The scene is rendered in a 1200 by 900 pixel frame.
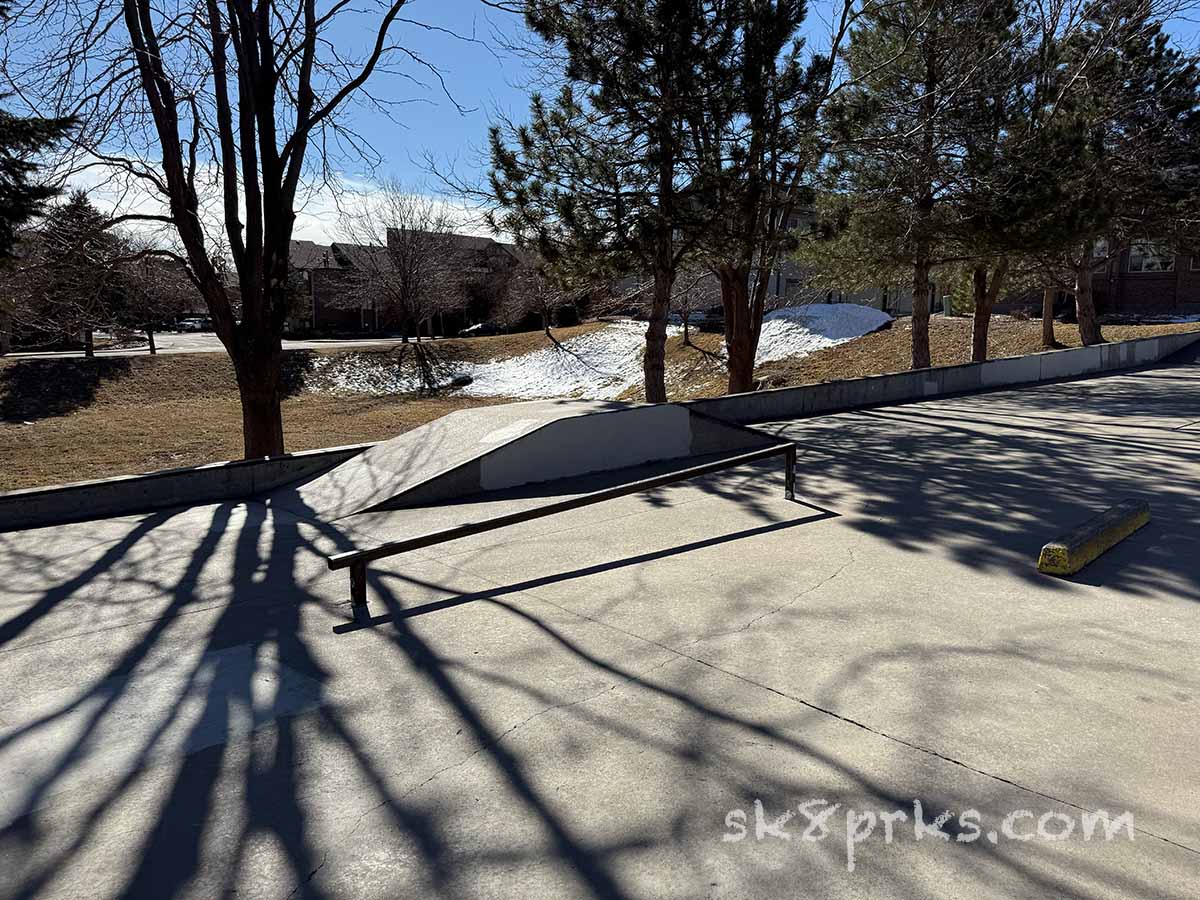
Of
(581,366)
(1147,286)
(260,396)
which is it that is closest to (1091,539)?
(260,396)

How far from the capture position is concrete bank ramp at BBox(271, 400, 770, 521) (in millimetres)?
8445

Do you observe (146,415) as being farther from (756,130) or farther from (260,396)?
(756,130)

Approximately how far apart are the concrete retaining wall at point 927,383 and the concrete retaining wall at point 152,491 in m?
5.24


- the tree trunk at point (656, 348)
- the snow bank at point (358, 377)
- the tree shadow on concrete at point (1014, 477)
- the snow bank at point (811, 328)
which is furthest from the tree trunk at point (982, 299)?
the snow bank at point (358, 377)

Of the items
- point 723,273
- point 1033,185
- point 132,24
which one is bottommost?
point 723,273

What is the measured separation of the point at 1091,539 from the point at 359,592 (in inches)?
196

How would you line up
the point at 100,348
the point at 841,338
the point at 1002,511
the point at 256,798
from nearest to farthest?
the point at 256,798, the point at 1002,511, the point at 841,338, the point at 100,348

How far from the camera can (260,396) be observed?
12125 millimetres

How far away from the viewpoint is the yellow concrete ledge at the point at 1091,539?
215 inches

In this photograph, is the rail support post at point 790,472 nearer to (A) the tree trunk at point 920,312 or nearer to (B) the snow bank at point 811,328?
(A) the tree trunk at point 920,312

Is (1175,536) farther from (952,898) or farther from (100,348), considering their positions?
(100,348)

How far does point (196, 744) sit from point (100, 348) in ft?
128

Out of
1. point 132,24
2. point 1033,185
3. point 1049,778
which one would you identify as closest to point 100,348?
point 132,24

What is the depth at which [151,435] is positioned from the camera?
2064 cm
